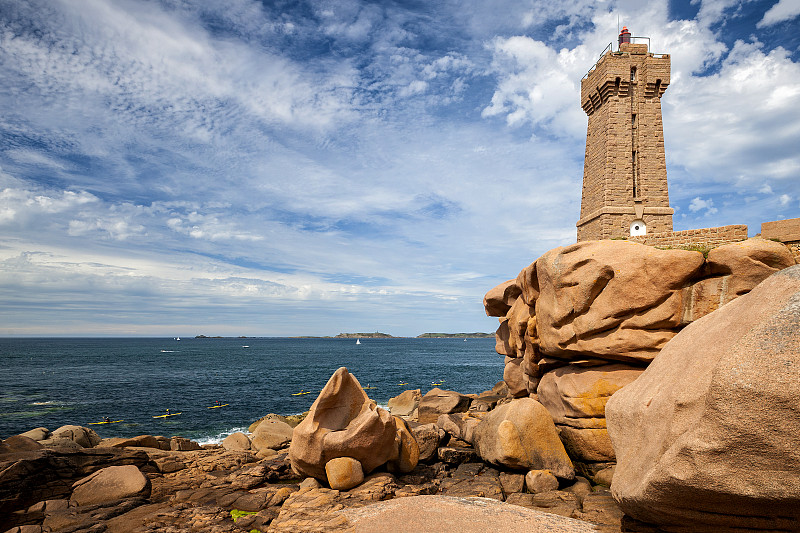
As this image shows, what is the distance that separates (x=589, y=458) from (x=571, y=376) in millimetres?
2543

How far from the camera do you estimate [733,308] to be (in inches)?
303

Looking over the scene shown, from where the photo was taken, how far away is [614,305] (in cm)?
1291

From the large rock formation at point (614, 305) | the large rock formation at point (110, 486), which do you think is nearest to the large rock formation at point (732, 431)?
the large rock formation at point (614, 305)

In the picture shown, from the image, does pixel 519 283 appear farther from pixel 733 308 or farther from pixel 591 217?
pixel 733 308

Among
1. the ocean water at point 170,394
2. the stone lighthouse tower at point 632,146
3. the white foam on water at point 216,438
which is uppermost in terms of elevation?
→ the stone lighthouse tower at point 632,146

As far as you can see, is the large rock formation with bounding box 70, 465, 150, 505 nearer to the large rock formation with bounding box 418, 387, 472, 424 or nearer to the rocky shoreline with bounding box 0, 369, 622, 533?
the rocky shoreline with bounding box 0, 369, 622, 533

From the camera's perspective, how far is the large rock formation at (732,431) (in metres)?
5.25

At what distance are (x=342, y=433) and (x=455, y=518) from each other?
16.3ft

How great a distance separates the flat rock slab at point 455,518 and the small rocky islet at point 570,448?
5 cm

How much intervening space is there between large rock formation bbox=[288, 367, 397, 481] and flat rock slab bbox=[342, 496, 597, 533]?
2.88 metres

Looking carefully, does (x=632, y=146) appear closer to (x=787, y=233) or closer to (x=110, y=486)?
(x=787, y=233)

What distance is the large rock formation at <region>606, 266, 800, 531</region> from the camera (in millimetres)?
5254

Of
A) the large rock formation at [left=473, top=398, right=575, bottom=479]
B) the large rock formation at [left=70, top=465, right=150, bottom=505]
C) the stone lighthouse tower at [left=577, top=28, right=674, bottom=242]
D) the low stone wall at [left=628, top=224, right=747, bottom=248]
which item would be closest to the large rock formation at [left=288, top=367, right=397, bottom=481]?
the large rock formation at [left=473, top=398, right=575, bottom=479]

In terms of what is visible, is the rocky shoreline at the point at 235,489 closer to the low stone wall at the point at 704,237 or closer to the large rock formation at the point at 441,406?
the large rock formation at the point at 441,406
